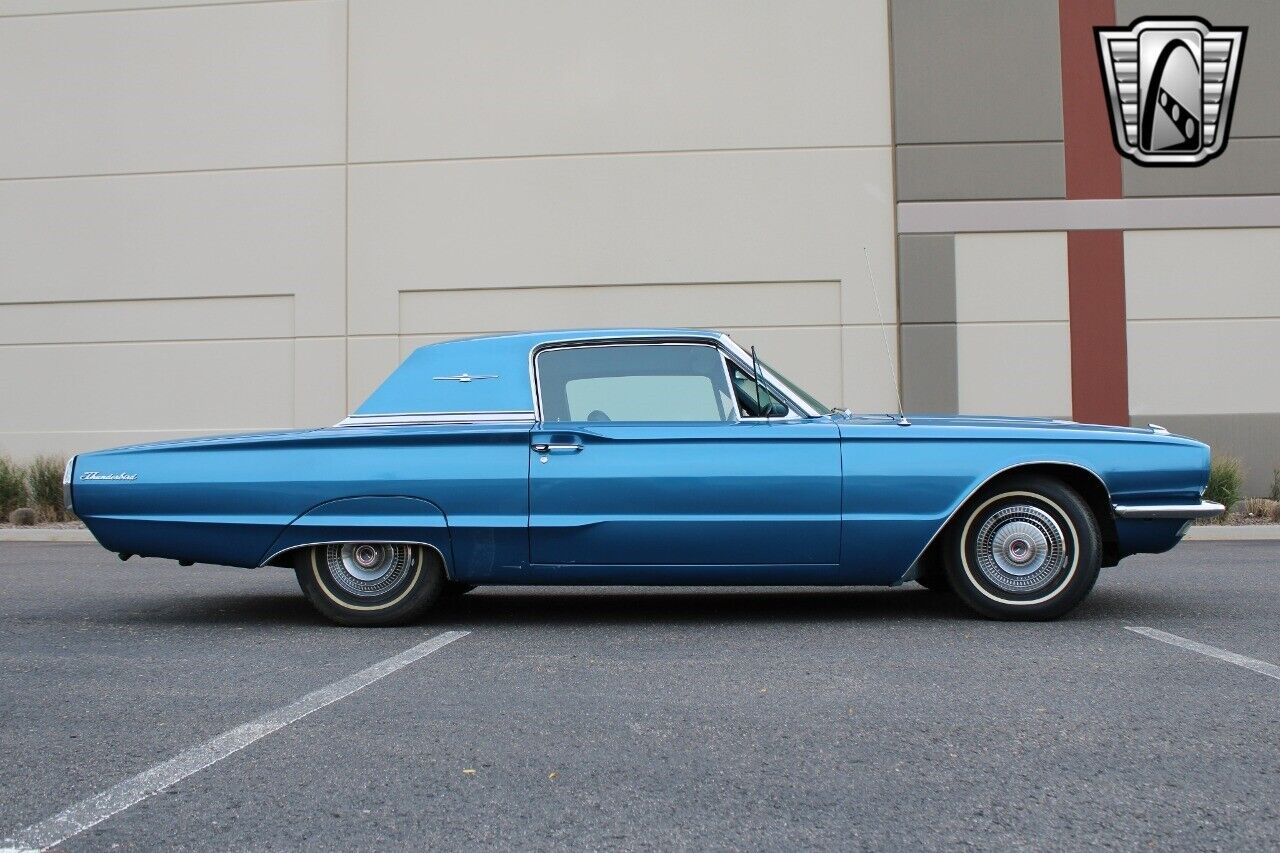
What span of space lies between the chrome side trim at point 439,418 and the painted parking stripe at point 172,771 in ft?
4.86

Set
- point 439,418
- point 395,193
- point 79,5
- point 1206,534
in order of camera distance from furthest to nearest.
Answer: point 79,5 < point 395,193 < point 1206,534 < point 439,418

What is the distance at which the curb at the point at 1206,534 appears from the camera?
1191 centimetres

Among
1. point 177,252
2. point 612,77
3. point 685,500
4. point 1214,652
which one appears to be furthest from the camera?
point 177,252

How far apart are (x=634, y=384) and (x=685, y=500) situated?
716mm

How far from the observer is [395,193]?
51.2ft

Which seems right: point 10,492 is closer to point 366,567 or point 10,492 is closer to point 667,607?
point 366,567

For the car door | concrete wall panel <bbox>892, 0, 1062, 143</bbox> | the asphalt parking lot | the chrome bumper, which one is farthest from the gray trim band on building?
the car door

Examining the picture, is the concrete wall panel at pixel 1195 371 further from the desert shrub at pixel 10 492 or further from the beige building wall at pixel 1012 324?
the desert shrub at pixel 10 492

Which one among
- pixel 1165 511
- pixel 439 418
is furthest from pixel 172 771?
pixel 1165 511

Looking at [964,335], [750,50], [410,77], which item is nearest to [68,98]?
[410,77]

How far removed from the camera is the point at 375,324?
50.9 feet

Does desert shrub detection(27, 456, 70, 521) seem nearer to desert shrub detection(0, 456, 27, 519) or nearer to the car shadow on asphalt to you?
desert shrub detection(0, 456, 27, 519)

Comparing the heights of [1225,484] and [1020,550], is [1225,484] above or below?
above

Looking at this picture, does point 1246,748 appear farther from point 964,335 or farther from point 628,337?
point 964,335
